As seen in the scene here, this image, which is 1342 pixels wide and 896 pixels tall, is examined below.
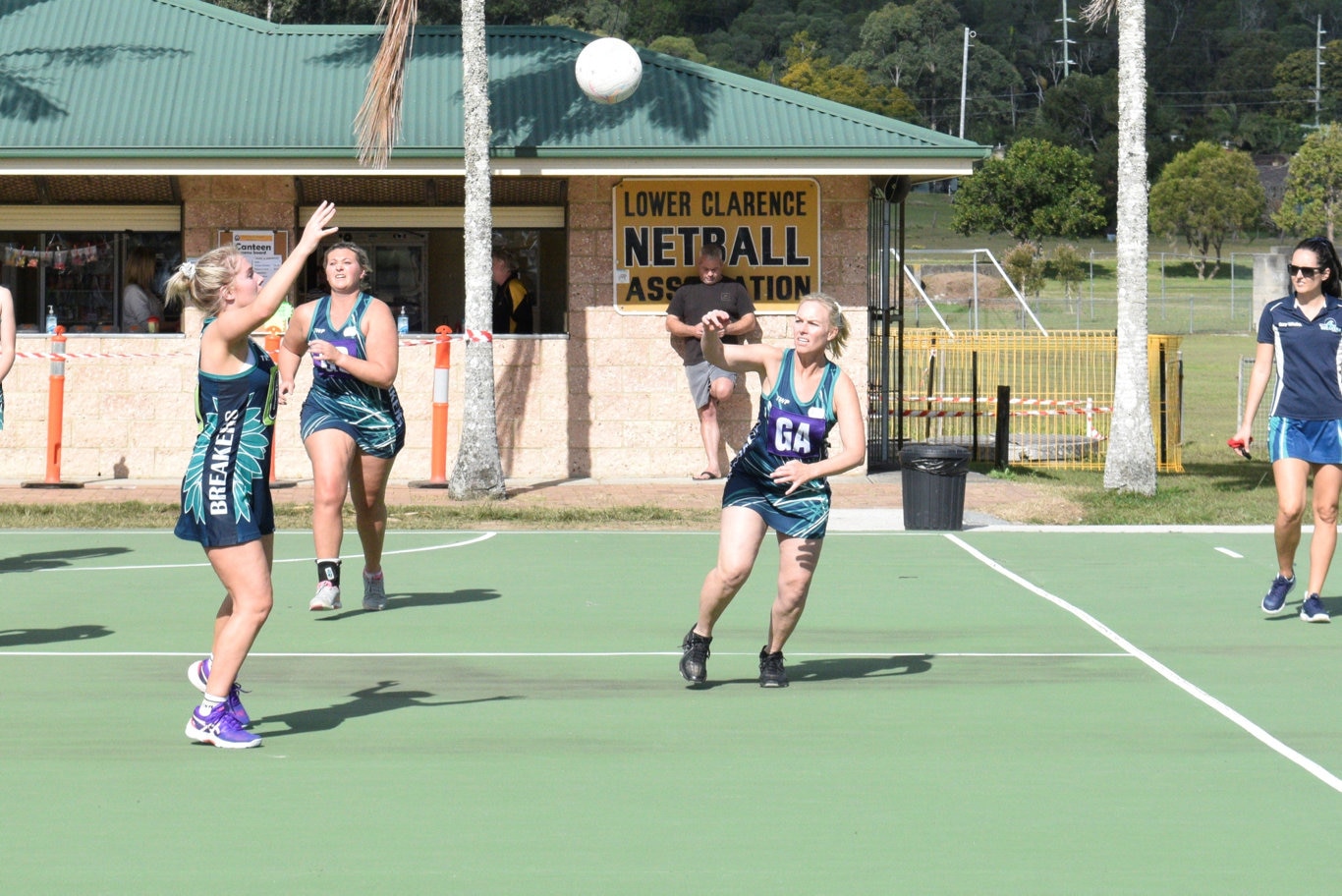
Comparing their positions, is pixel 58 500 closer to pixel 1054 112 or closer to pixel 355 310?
pixel 355 310

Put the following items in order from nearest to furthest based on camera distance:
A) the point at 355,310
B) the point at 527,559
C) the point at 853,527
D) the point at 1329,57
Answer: the point at 355,310 < the point at 527,559 < the point at 853,527 < the point at 1329,57

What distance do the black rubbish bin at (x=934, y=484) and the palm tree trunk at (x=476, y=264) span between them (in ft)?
14.0

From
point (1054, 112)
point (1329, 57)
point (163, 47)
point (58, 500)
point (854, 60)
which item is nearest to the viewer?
point (58, 500)

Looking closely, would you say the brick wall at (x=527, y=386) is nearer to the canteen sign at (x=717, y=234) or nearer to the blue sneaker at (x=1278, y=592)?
the canteen sign at (x=717, y=234)

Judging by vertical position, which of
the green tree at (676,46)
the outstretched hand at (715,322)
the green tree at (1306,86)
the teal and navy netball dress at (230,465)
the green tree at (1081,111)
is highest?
the green tree at (676,46)

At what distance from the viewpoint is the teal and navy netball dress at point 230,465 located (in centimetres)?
704

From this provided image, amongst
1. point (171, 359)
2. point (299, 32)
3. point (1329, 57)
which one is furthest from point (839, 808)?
point (1329, 57)

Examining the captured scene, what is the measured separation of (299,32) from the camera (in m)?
20.4

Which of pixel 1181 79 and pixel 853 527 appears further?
pixel 1181 79

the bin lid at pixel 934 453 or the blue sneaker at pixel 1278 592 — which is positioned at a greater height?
the bin lid at pixel 934 453

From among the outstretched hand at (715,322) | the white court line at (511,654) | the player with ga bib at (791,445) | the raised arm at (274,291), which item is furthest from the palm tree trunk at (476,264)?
the raised arm at (274,291)

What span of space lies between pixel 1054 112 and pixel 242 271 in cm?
11545

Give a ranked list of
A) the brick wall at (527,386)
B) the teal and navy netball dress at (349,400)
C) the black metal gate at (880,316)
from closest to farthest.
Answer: the teal and navy netball dress at (349,400), the brick wall at (527,386), the black metal gate at (880,316)

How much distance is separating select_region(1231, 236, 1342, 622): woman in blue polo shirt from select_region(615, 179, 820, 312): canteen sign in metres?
8.80
